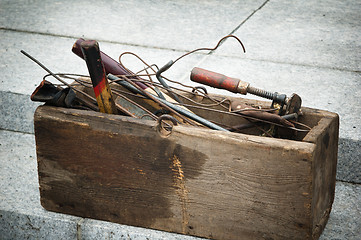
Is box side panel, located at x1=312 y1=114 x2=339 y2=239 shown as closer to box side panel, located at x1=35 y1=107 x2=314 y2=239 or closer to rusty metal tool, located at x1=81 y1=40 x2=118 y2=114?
box side panel, located at x1=35 y1=107 x2=314 y2=239

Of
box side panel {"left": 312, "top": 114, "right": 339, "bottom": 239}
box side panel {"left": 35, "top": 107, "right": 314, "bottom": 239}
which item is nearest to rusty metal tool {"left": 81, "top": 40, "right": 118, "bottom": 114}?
box side panel {"left": 35, "top": 107, "right": 314, "bottom": 239}

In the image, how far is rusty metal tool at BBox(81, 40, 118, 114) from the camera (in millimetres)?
1622

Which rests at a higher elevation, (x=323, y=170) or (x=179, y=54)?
(x=323, y=170)

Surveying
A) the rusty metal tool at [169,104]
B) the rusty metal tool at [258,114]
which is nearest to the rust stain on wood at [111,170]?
the rusty metal tool at [169,104]

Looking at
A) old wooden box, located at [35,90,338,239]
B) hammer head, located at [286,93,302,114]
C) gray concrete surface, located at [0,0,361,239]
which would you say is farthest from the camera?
gray concrete surface, located at [0,0,361,239]

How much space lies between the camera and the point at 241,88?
5.69ft

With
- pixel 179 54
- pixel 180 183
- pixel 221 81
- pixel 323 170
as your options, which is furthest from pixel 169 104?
pixel 179 54

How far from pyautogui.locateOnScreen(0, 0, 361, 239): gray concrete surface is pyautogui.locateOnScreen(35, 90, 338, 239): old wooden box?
107 mm

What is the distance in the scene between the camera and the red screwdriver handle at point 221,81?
68.4 inches

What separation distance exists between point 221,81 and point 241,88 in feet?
0.25

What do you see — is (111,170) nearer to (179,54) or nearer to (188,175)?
(188,175)

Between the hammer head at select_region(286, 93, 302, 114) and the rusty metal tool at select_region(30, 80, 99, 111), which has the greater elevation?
the hammer head at select_region(286, 93, 302, 114)

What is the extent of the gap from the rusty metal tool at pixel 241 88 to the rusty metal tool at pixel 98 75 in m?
0.32

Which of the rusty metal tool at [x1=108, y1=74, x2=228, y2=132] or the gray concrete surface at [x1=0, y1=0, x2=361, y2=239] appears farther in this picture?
the gray concrete surface at [x1=0, y1=0, x2=361, y2=239]
